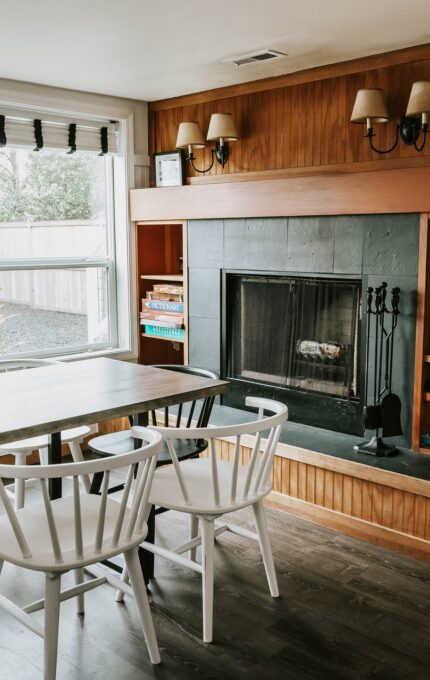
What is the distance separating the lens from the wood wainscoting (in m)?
3.07

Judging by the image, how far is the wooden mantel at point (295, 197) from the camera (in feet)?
10.6

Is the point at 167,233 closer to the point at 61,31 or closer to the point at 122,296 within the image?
the point at 122,296

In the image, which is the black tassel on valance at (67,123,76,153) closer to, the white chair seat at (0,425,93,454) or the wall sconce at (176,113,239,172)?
the wall sconce at (176,113,239,172)

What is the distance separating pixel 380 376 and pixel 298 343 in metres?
0.68

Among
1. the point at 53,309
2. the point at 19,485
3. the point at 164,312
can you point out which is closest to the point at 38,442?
the point at 19,485

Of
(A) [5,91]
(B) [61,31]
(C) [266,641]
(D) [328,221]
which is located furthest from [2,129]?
(C) [266,641]

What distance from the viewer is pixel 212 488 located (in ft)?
8.25

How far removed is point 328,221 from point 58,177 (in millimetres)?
1919

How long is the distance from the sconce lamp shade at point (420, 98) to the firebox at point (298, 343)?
87 cm


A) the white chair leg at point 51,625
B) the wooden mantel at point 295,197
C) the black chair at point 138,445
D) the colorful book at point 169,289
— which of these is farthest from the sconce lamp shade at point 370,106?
the white chair leg at point 51,625

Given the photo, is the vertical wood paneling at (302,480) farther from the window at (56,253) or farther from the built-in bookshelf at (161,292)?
the window at (56,253)

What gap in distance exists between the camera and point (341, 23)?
2.97 metres

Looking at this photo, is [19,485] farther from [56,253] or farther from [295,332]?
[56,253]

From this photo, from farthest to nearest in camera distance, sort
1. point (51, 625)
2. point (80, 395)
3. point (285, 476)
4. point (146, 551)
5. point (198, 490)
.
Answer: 1. point (285, 476)
2. point (146, 551)
3. point (80, 395)
4. point (198, 490)
5. point (51, 625)
